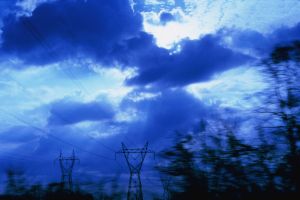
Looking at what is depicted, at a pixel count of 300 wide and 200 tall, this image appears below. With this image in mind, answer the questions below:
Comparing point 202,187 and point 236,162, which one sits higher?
point 236,162

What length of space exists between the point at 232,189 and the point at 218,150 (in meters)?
3.23

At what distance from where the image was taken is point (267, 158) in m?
20.4

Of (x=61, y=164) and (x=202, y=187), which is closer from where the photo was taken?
(x=202, y=187)

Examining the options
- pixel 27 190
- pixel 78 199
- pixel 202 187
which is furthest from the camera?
pixel 78 199

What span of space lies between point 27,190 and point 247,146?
38.0 m

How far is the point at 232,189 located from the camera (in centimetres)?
2050

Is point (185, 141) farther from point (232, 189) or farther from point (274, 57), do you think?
point (274, 57)

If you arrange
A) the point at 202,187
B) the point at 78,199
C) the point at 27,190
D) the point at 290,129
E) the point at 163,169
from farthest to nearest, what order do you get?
the point at 78,199 → the point at 27,190 → the point at 163,169 → the point at 202,187 → the point at 290,129

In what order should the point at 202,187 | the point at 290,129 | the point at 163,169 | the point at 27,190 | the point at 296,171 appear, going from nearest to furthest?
A: the point at 296,171, the point at 290,129, the point at 202,187, the point at 163,169, the point at 27,190

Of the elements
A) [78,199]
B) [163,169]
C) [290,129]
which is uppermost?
[290,129]

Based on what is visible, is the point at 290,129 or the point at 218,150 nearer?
the point at 290,129

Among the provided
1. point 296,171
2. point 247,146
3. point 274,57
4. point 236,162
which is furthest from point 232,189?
point 274,57

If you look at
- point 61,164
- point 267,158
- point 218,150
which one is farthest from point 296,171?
point 61,164

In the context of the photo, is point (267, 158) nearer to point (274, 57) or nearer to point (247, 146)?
point (247, 146)
